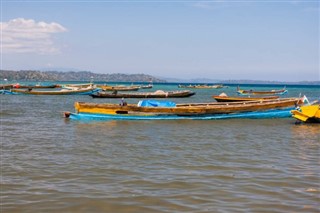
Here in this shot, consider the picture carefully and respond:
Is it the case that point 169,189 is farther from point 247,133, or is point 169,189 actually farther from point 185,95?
point 185,95

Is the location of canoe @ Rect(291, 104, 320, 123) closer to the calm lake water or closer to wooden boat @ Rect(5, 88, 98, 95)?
the calm lake water

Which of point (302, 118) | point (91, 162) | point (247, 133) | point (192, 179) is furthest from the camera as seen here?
point (302, 118)

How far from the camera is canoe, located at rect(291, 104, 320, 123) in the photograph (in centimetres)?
2314

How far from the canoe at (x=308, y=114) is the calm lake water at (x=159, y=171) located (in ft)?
12.1

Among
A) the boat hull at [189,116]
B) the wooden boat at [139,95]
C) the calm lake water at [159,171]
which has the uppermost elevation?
the wooden boat at [139,95]

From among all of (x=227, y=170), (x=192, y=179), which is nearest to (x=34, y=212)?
(x=192, y=179)

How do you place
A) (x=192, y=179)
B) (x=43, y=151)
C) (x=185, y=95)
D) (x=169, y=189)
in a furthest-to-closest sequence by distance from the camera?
(x=185, y=95), (x=43, y=151), (x=192, y=179), (x=169, y=189)

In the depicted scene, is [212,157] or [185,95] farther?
[185,95]

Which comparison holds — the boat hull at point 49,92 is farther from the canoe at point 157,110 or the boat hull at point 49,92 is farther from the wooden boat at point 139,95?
the canoe at point 157,110

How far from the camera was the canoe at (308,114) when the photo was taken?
911 inches

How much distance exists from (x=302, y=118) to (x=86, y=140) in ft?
43.5

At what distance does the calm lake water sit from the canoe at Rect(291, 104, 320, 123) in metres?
3.70

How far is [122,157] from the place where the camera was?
504 inches

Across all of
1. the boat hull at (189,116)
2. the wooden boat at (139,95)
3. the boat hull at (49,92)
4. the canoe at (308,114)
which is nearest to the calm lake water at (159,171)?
the canoe at (308,114)
